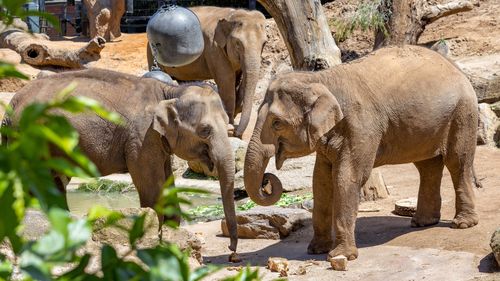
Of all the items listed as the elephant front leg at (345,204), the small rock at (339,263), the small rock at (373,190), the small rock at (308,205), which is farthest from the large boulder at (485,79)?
the small rock at (339,263)

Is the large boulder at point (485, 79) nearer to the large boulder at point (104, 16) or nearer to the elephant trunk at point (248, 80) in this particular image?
the elephant trunk at point (248, 80)

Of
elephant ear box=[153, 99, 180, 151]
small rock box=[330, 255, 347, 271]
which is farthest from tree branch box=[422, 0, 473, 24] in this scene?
small rock box=[330, 255, 347, 271]

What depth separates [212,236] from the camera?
9.03m

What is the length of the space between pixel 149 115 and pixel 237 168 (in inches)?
220

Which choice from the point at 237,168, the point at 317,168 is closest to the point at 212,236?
the point at 317,168

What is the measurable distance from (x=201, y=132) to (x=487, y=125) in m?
6.20

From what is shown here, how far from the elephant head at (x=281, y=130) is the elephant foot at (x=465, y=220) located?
1431 mm

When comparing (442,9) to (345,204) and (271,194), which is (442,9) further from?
(271,194)

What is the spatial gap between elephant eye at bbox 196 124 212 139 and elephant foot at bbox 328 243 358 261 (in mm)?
1285

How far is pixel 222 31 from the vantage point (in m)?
15.2

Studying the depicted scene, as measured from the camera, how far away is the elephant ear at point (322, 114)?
709 cm

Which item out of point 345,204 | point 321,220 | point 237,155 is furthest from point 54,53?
point 345,204

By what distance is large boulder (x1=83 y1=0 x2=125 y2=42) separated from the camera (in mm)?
24062

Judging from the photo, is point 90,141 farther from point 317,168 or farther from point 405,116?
point 405,116
